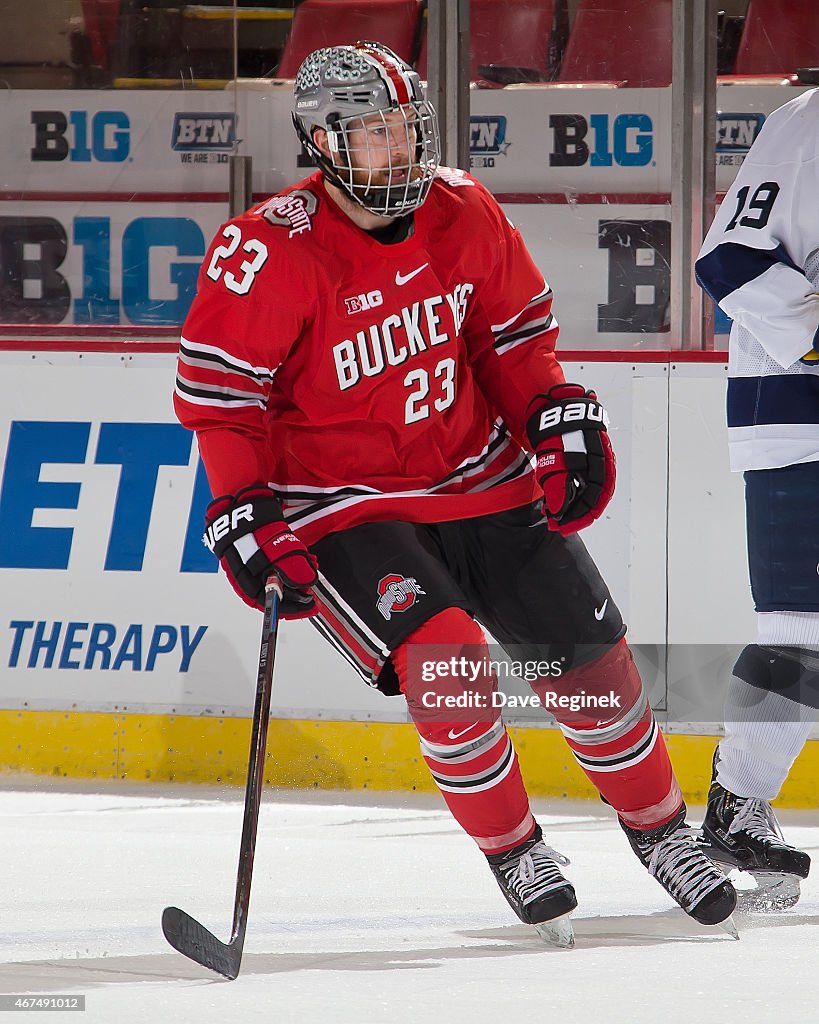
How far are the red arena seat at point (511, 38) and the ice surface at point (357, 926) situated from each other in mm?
1714

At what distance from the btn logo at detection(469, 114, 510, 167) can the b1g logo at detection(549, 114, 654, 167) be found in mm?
119

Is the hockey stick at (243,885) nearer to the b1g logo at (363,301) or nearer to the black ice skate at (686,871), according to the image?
the b1g logo at (363,301)

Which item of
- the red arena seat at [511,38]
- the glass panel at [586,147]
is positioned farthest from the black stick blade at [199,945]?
the red arena seat at [511,38]

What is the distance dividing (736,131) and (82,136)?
5.20 feet

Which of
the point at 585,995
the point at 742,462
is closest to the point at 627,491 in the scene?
the point at 742,462

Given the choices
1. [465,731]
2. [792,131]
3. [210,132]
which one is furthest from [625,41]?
[465,731]

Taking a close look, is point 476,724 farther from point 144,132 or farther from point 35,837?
point 144,132

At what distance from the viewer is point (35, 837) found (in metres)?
2.80

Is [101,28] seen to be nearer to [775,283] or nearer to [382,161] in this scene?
[382,161]

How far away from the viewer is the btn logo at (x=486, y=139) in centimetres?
352

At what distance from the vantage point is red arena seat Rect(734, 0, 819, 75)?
3.41 m

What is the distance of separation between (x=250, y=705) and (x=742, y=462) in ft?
4.74

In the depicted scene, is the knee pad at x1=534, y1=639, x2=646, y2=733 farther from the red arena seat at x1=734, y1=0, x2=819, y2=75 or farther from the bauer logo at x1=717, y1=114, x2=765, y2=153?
the red arena seat at x1=734, y1=0, x2=819, y2=75

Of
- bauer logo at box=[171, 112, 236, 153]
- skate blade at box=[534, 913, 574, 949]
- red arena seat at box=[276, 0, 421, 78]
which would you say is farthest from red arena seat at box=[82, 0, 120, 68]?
skate blade at box=[534, 913, 574, 949]
